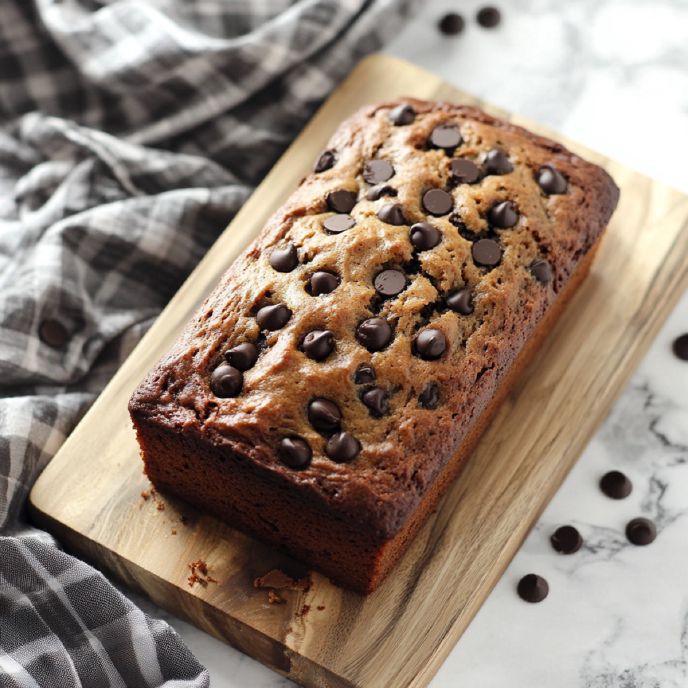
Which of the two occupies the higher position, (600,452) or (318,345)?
(600,452)

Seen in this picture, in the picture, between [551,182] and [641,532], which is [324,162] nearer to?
[551,182]

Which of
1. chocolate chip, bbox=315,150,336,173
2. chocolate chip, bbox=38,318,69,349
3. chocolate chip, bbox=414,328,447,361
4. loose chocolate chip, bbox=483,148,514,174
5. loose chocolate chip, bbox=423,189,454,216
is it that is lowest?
chocolate chip, bbox=38,318,69,349

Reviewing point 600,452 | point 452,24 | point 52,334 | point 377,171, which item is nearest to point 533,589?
point 600,452

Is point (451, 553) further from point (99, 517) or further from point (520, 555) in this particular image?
point (99, 517)

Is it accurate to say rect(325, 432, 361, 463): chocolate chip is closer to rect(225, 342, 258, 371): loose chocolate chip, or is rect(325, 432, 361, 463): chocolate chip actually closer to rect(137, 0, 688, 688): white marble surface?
rect(225, 342, 258, 371): loose chocolate chip

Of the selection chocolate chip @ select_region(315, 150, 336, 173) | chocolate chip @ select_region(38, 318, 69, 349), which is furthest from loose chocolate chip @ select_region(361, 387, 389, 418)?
chocolate chip @ select_region(38, 318, 69, 349)

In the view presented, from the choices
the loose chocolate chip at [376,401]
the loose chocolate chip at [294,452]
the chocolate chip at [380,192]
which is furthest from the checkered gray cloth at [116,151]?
the loose chocolate chip at [376,401]
